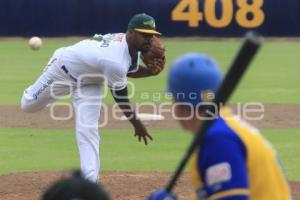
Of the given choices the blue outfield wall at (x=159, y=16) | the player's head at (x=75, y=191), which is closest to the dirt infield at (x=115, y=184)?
the player's head at (x=75, y=191)

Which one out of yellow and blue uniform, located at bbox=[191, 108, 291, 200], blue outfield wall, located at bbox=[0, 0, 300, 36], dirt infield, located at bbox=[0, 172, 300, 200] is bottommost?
blue outfield wall, located at bbox=[0, 0, 300, 36]

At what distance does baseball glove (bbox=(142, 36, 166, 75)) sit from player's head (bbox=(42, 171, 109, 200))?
6381 mm

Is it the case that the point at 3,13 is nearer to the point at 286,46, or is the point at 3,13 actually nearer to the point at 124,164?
the point at 286,46

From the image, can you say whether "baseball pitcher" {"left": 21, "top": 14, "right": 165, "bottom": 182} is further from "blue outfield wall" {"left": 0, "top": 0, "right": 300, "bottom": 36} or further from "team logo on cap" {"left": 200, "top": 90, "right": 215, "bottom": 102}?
"blue outfield wall" {"left": 0, "top": 0, "right": 300, "bottom": 36}

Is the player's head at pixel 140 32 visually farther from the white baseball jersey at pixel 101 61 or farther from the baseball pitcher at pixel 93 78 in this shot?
the white baseball jersey at pixel 101 61

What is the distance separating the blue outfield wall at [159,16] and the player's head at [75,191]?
29.7 metres

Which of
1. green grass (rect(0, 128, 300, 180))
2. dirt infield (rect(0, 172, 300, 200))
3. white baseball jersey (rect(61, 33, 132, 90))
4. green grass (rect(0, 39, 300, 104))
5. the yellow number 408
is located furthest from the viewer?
the yellow number 408

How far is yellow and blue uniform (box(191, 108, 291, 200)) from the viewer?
366 centimetres

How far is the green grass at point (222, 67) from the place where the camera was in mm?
18297

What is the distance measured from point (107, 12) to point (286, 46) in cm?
698

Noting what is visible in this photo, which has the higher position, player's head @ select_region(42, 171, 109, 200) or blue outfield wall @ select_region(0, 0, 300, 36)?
player's head @ select_region(42, 171, 109, 200)

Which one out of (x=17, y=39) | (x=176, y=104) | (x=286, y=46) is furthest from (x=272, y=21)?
(x=176, y=104)

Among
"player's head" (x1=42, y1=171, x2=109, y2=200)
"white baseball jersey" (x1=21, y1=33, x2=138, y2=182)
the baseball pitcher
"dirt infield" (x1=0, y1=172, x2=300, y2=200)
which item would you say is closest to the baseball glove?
the baseball pitcher

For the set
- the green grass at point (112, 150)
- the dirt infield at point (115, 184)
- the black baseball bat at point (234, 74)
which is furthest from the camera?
the green grass at point (112, 150)
